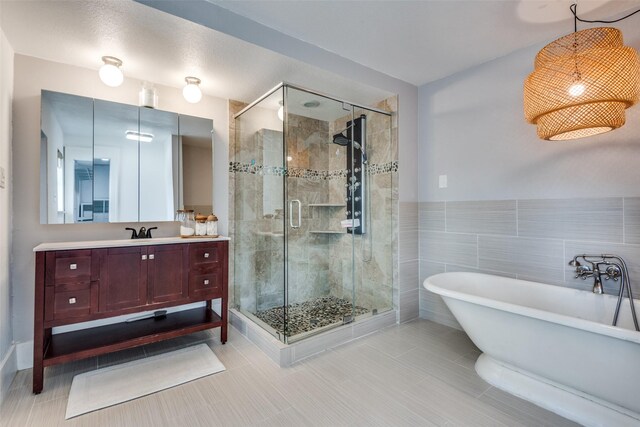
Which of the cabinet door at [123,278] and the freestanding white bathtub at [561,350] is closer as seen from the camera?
the freestanding white bathtub at [561,350]

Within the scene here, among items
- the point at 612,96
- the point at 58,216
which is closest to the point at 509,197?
the point at 612,96

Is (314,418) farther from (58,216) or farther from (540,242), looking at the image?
(58,216)

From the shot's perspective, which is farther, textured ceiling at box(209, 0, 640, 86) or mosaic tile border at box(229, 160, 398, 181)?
mosaic tile border at box(229, 160, 398, 181)

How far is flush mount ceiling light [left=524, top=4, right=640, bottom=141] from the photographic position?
1.41m

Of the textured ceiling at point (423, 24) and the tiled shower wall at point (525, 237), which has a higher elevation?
the textured ceiling at point (423, 24)

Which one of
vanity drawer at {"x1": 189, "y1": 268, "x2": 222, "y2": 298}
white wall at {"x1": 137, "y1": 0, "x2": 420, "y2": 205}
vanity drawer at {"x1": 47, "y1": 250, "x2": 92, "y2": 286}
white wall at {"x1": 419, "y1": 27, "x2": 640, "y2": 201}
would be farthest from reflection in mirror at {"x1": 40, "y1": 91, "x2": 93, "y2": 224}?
white wall at {"x1": 419, "y1": 27, "x2": 640, "y2": 201}

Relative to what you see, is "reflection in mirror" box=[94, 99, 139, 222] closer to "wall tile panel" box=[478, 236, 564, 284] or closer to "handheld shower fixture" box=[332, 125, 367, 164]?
"handheld shower fixture" box=[332, 125, 367, 164]

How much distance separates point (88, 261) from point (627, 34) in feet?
12.8

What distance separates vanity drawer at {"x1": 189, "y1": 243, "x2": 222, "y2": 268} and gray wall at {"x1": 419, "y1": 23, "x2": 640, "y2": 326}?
2.09 meters

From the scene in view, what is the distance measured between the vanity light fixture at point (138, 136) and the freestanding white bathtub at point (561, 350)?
2604 millimetres

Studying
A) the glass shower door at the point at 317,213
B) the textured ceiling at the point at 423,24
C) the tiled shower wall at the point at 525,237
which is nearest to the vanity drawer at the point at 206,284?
the glass shower door at the point at 317,213

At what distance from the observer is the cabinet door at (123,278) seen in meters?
2.02

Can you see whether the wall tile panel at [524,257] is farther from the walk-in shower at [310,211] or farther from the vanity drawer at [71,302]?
the vanity drawer at [71,302]

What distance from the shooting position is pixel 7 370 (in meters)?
1.87
